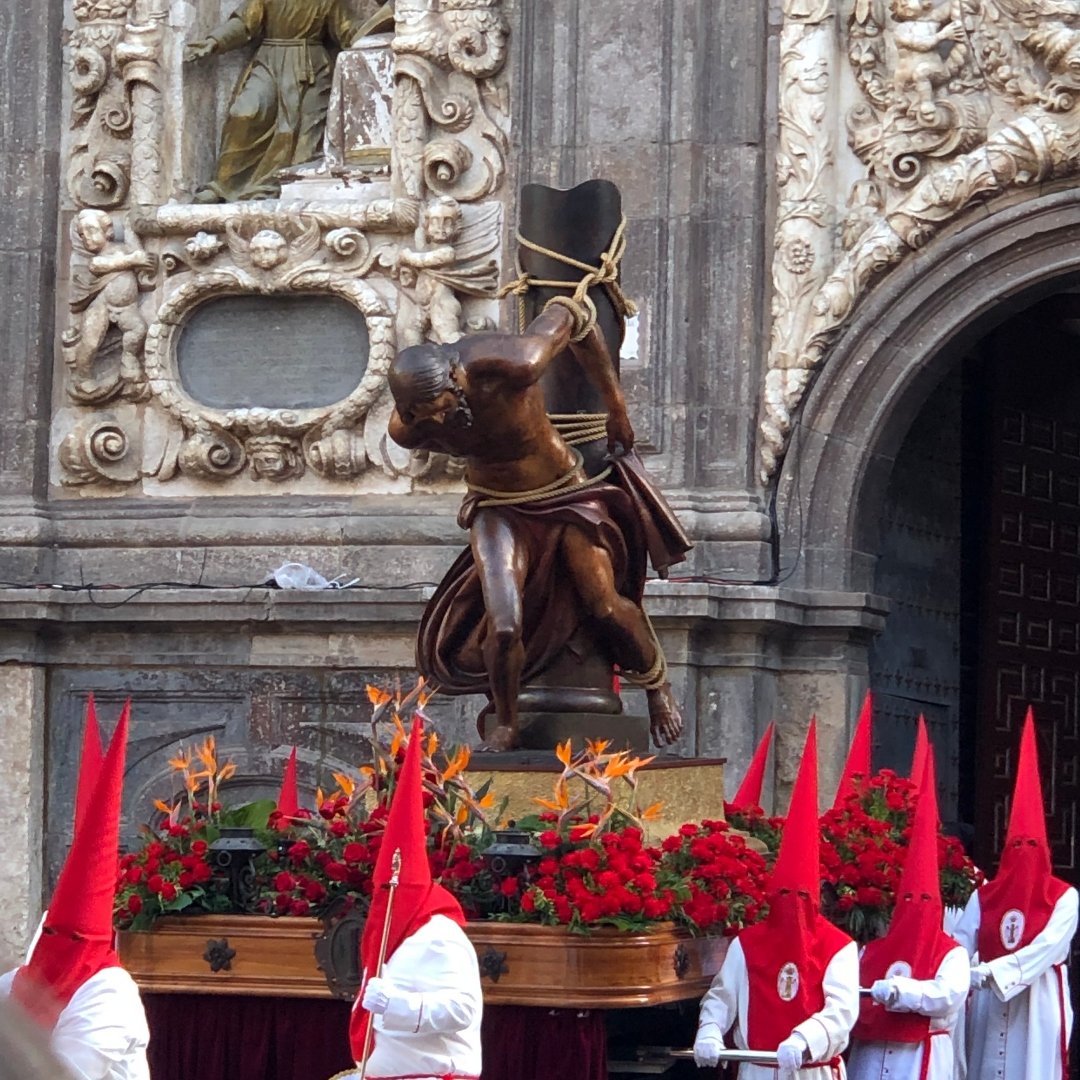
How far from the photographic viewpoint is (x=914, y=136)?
1107 centimetres

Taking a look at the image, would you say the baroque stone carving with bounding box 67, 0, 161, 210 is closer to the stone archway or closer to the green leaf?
the stone archway

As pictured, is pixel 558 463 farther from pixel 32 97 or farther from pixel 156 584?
pixel 32 97

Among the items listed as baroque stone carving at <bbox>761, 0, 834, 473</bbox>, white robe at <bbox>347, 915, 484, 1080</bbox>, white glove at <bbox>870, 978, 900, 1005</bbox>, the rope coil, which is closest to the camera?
white robe at <bbox>347, 915, 484, 1080</bbox>

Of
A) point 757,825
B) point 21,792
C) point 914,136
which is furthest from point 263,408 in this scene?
point 757,825

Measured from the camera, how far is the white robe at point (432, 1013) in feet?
18.6

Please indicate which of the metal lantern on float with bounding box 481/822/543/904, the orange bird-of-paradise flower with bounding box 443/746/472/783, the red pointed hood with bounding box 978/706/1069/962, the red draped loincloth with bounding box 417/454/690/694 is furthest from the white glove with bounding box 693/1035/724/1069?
the red pointed hood with bounding box 978/706/1069/962

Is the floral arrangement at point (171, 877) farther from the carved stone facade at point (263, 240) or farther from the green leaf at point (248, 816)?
the carved stone facade at point (263, 240)

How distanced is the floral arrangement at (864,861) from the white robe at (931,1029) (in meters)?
0.37

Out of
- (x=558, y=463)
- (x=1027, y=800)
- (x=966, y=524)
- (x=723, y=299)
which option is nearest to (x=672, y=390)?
(x=723, y=299)

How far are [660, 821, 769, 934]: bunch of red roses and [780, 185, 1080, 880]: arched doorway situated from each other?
419 centimetres

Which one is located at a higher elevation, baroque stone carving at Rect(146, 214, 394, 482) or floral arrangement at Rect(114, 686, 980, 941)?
baroque stone carving at Rect(146, 214, 394, 482)

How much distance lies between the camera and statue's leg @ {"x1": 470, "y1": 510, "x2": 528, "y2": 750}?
22.6 ft

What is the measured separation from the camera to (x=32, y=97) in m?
12.4

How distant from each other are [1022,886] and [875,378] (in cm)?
329
